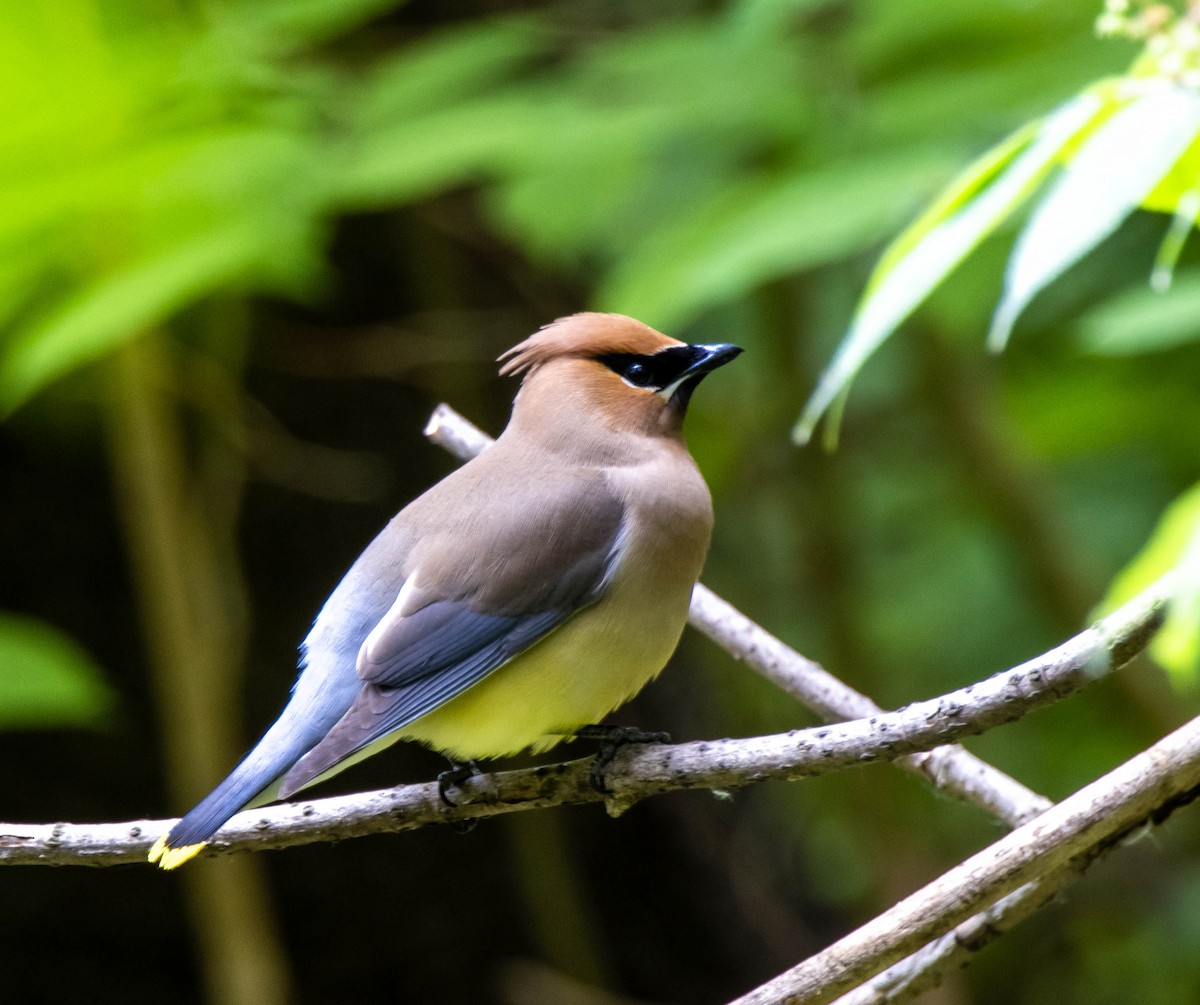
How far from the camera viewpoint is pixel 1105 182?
1.64 meters

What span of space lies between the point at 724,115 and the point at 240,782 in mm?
2107

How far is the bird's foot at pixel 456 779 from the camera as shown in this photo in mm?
2625

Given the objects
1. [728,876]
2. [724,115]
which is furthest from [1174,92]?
[728,876]

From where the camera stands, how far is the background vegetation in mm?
3801

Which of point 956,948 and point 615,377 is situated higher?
point 615,377

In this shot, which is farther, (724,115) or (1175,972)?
(1175,972)

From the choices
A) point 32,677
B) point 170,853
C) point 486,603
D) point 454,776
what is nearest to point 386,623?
point 486,603

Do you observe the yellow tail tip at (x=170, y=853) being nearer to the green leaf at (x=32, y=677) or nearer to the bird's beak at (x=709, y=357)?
the green leaf at (x=32, y=677)

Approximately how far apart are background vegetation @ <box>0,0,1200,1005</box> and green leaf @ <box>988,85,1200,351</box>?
5.08 ft

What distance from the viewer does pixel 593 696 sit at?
2.92 metres

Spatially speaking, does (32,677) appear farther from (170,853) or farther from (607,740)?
(607,740)

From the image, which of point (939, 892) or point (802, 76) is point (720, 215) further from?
point (939, 892)

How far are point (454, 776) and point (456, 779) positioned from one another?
0.02 m

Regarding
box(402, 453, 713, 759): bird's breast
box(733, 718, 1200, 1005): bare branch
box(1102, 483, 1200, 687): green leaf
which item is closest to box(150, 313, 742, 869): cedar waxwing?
box(402, 453, 713, 759): bird's breast
